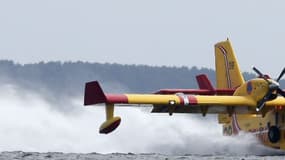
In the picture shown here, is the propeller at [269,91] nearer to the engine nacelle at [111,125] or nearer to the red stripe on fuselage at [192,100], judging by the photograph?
the red stripe on fuselage at [192,100]

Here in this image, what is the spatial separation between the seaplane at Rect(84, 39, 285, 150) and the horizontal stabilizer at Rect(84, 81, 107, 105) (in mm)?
67

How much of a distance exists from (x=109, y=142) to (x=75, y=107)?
240 inches

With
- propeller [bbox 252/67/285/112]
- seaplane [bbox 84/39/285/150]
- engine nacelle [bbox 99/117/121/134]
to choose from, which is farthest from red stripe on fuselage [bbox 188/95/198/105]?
engine nacelle [bbox 99/117/121/134]

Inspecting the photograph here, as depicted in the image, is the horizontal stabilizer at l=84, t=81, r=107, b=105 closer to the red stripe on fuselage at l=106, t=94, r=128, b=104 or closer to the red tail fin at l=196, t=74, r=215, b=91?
the red stripe on fuselage at l=106, t=94, r=128, b=104

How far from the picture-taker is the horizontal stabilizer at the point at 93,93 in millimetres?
45094

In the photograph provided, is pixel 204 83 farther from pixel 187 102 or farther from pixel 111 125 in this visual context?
pixel 111 125

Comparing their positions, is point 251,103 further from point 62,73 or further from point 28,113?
point 62,73

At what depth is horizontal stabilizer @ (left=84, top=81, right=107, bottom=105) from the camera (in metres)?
45.1

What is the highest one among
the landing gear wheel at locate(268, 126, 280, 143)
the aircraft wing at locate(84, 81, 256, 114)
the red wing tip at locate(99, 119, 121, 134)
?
the aircraft wing at locate(84, 81, 256, 114)

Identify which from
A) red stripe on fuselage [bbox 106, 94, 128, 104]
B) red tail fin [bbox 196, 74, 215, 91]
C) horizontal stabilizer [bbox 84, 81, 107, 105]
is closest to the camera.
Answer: horizontal stabilizer [bbox 84, 81, 107, 105]

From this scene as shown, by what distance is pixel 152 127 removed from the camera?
56.0 meters

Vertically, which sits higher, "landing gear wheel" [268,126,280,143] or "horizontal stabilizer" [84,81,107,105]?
"horizontal stabilizer" [84,81,107,105]

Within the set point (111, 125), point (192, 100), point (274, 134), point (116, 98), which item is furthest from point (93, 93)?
point (274, 134)

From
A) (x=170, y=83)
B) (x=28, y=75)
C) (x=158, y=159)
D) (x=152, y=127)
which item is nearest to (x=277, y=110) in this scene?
(x=152, y=127)
